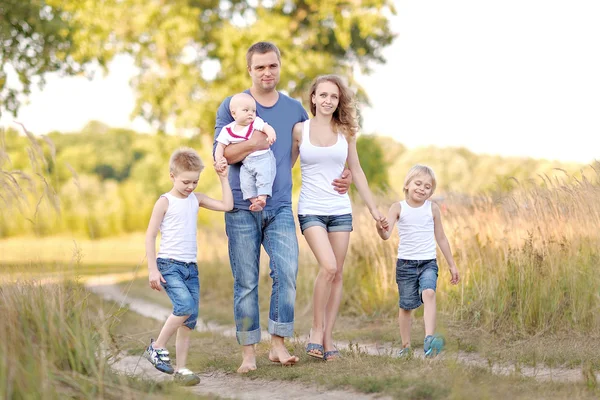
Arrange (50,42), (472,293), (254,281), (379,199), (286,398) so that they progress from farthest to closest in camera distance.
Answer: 1. (50,42)
2. (379,199)
3. (472,293)
4. (254,281)
5. (286,398)

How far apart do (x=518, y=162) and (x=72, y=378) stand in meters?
35.4

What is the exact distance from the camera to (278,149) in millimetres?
6062

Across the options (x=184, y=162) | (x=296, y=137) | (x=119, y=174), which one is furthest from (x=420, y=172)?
(x=119, y=174)

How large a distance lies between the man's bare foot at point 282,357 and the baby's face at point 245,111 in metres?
1.72

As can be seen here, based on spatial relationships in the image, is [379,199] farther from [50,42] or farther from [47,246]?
[50,42]

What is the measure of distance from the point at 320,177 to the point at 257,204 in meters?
0.56

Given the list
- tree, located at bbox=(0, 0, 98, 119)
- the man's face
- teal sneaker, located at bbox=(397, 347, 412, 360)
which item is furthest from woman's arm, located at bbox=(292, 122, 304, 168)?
tree, located at bbox=(0, 0, 98, 119)

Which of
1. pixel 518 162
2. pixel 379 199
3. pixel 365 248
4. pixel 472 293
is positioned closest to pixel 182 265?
pixel 472 293

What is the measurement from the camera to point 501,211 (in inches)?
335

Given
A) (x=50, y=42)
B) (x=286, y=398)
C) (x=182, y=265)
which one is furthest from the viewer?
(x=50, y=42)

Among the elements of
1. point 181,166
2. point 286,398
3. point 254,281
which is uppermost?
point 181,166

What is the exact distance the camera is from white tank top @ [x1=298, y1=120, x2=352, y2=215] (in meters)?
6.05

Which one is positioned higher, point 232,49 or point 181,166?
point 232,49

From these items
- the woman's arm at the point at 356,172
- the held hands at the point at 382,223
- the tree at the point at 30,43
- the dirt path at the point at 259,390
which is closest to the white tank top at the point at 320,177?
the woman's arm at the point at 356,172
